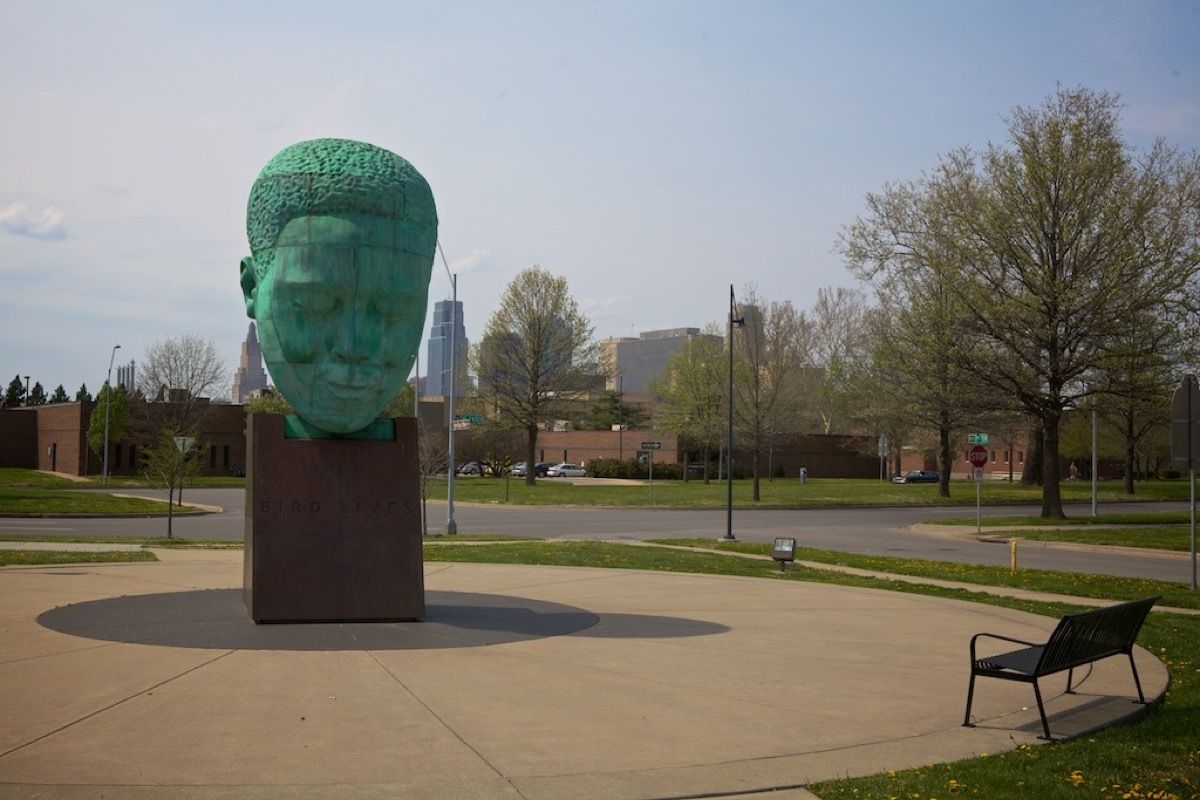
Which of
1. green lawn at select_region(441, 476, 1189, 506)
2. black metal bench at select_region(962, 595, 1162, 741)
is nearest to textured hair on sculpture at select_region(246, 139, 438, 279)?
black metal bench at select_region(962, 595, 1162, 741)

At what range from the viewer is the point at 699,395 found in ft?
209

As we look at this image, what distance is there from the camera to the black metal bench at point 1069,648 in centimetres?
750

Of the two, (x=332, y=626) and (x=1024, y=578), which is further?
(x=1024, y=578)

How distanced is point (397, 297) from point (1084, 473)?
3340 inches

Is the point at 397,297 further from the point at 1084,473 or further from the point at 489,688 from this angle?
the point at 1084,473

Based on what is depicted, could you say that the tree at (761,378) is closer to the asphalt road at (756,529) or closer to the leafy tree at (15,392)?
the asphalt road at (756,529)

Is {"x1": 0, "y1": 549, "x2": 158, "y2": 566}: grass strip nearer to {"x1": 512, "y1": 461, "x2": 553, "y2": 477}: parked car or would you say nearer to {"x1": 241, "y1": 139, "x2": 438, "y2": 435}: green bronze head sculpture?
{"x1": 241, "y1": 139, "x2": 438, "y2": 435}: green bronze head sculpture

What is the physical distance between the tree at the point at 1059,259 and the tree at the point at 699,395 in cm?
2347

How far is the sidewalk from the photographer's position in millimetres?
6234

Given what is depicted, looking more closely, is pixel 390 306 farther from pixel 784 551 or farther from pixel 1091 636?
pixel 784 551

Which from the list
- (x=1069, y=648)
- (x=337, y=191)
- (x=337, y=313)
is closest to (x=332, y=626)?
(x=337, y=313)

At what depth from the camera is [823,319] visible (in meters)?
77.3

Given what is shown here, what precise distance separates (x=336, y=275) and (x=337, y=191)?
824 millimetres

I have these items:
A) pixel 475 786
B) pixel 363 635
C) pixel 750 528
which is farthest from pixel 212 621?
pixel 750 528
